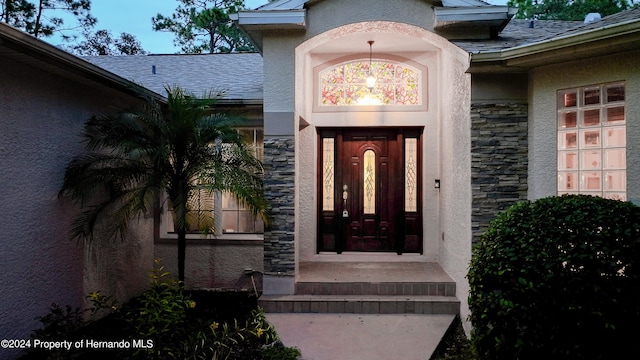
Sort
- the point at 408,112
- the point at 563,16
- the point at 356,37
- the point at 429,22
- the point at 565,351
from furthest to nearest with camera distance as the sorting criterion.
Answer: the point at 563,16
the point at 408,112
the point at 356,37
the point at 429,22
the point at 565,351

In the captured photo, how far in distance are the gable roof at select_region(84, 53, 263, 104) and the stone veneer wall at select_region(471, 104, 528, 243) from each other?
367 cm

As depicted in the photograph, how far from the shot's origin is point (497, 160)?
230 inches

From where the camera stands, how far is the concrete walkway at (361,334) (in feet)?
16.6

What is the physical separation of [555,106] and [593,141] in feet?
1.94

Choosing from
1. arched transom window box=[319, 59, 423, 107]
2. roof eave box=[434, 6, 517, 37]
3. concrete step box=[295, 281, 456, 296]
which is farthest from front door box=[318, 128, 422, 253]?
roof eave box=[434, 6, 517, 37]

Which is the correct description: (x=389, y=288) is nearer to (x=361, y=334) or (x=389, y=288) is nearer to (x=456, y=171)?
(x=361, y=334)

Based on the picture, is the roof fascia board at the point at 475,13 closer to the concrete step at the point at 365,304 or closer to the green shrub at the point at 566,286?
the green shrub at the point at 566,286

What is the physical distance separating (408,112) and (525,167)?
9.84ft

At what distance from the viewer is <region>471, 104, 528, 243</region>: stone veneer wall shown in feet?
19.1

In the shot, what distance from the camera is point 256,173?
22.0 ft

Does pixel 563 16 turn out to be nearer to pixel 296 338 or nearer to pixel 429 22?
pixel 429 22

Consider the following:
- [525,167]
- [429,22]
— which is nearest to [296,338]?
[525,167]

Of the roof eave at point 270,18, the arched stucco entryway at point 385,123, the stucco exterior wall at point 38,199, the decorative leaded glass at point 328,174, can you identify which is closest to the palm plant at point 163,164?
the stucco exterior wall at point 38,199

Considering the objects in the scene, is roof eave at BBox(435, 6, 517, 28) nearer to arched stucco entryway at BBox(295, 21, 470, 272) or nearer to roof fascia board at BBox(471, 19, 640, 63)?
roof fascia board at BBox(471, 19, 640, 63)
